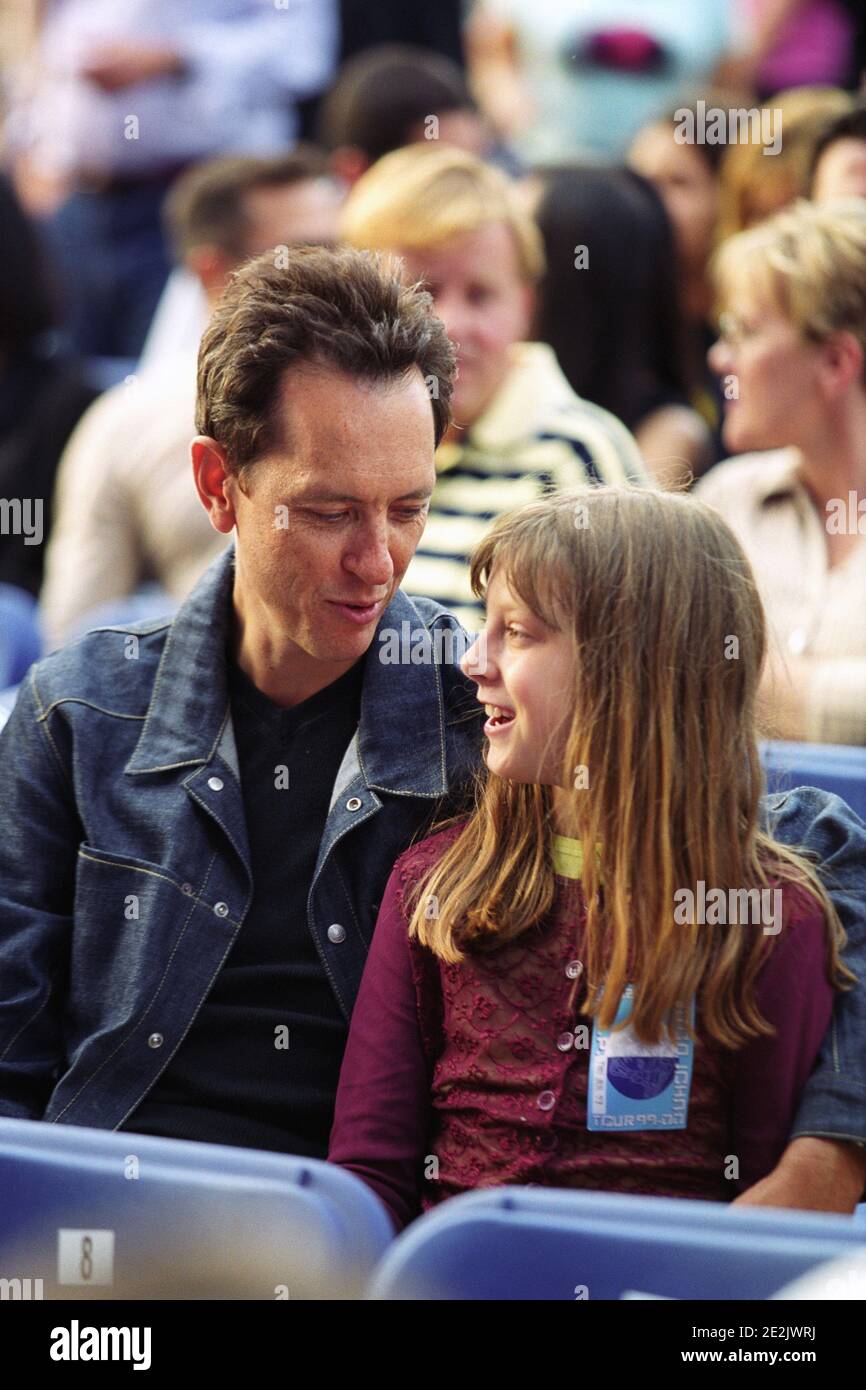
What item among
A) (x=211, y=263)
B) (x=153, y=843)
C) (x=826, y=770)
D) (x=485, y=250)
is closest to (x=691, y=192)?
(x=211, y=263)

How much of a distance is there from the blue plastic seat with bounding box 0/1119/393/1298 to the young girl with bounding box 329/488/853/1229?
0.27 metres

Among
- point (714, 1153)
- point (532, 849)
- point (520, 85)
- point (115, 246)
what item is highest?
point (520, 85)

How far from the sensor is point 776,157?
4.46 metres

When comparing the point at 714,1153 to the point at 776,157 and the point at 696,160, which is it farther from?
the point at 696,160

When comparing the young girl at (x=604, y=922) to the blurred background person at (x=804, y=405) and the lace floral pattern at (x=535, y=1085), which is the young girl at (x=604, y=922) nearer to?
the lace floral pattern at (x=535, y=1085)

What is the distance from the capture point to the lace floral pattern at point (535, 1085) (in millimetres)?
1802

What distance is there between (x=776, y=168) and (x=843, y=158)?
15.5 inches

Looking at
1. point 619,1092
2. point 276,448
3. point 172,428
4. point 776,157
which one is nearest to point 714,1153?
point 619,1092

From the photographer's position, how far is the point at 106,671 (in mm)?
2199

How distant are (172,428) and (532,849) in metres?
2.35

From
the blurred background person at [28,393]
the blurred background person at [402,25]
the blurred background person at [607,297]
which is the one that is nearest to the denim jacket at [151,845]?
the blurred background person at [607,297]

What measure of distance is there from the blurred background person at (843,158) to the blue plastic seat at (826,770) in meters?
1.96

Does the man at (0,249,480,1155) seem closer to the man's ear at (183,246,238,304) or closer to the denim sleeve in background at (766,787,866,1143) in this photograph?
the denim sleeve in background at (766,787,866,1143)

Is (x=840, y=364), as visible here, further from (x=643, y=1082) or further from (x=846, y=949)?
(x=643, y=1082)
